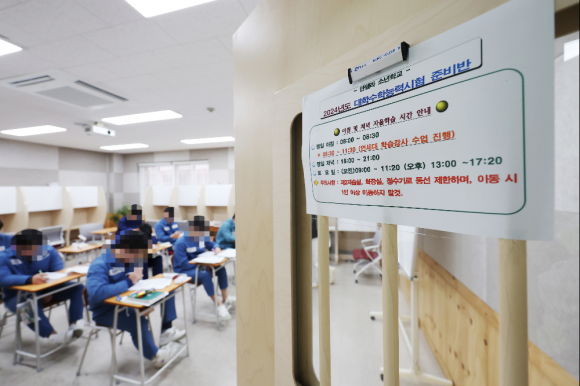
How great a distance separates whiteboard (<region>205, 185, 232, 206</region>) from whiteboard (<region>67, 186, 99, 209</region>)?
3.12 m

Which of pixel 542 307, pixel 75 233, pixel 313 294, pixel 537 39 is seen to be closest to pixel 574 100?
pixel 537 39

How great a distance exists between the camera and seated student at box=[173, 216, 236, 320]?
129 inches

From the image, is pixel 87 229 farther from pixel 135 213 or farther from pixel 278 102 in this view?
pixel 278 102

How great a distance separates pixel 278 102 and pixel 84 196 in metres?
8.10

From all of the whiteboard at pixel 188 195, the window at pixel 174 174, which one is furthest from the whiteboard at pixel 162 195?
the window at pixel 174 174

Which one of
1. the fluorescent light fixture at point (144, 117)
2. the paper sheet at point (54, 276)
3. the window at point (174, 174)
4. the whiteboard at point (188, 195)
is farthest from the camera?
the window at point (174, 174)

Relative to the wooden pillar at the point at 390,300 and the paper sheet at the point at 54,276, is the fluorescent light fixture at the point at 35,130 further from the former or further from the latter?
the wooden pillar at the point at 390,300

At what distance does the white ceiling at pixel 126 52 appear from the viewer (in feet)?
5.59

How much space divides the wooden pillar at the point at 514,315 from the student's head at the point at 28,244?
3.77 meters

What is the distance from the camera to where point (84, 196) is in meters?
6.71

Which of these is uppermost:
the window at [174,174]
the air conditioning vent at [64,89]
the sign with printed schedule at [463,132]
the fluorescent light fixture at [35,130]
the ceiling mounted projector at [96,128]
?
the fluorescent light fixture at [35,130]

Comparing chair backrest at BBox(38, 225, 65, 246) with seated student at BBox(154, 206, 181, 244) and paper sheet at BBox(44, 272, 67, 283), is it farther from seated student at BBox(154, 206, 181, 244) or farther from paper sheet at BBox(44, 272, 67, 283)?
paper sheet at BBox(44, 272, 67, 283)

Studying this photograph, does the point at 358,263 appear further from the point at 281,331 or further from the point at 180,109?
the point at 180,109

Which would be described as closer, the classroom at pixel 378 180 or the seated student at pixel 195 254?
the classroom at pixel 378 180
